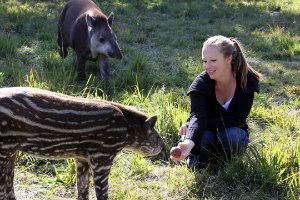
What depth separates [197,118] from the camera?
14.5 ft

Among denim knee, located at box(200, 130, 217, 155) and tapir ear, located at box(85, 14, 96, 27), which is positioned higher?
tapir ear, located at box(85, 14, 96, 27)

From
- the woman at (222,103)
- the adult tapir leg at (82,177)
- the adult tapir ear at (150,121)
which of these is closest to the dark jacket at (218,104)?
the woman at (222,103)

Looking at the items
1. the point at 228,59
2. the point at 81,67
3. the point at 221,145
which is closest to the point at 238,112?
the point at 221,145

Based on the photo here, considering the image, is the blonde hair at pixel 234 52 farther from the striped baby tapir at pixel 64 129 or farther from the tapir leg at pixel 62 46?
the tapir leg at pixel 62 46

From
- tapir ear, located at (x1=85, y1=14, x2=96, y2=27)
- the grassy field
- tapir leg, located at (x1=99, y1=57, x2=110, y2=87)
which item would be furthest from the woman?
tapir ear, located at (x1=85, y1=14, x2=96, y2=27)

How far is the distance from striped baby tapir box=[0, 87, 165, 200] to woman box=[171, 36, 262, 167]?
93cm

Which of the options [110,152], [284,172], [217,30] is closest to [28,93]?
[110,152]

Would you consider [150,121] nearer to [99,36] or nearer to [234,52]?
[234,52]

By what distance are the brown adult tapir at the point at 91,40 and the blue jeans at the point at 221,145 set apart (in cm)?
250

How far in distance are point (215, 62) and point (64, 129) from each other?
1.67 metres

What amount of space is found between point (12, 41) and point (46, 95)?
199 inches

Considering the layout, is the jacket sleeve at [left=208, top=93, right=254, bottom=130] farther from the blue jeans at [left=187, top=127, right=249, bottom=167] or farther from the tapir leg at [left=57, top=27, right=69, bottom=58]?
the tapir leg at [left=57, top=27, right=69, bottom=58]

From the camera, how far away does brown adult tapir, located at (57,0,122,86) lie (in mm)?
7262

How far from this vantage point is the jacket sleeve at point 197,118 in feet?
14.1
